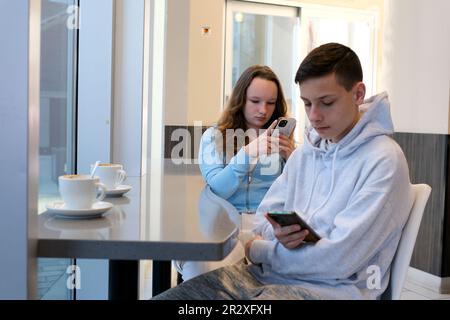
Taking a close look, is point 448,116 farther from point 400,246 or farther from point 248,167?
point 400,246

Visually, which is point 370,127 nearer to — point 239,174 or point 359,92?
point 359,92

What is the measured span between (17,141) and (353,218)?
740 millimetres

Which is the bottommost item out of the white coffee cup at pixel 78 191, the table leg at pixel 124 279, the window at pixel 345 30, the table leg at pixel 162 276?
the table leg at pixel 162 276

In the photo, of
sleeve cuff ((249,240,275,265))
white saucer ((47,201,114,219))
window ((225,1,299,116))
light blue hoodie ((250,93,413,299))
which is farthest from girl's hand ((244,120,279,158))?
window ((225,1,299,116))

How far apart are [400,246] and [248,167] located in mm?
825

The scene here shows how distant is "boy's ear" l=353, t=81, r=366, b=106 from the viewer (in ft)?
4.43

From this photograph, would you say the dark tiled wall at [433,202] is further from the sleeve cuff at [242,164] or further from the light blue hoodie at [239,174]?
the sleeve cuff at [242,164]

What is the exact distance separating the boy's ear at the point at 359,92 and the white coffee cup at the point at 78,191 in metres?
0.71

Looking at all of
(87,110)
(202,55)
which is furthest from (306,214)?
(202,55)

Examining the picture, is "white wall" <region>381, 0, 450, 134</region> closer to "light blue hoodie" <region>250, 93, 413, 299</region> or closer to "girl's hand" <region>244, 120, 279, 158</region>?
"girl's hand" <region>244, 120, 279, 158</region>

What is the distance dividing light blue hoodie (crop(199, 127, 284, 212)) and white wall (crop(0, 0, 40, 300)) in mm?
1066

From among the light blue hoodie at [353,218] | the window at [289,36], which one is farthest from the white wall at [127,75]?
the window at [289,36]

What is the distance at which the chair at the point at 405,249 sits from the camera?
1.18 metres

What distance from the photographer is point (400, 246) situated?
121 cm
